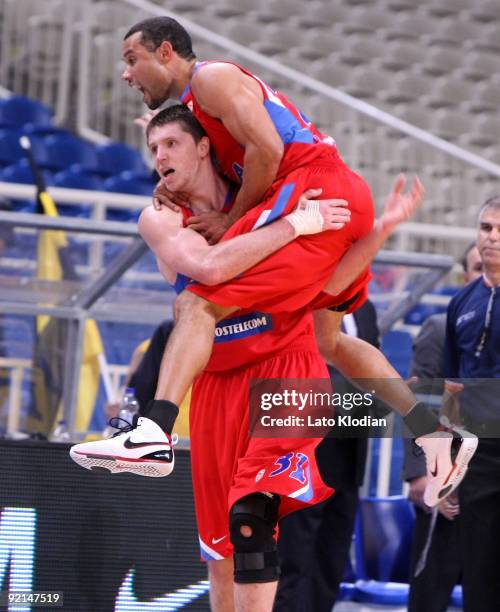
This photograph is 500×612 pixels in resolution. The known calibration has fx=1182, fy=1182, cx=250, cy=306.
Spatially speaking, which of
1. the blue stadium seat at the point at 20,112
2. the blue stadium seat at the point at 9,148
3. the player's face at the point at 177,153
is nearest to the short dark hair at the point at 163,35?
the player's face at the point at 177,153

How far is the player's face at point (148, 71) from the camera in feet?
13.0

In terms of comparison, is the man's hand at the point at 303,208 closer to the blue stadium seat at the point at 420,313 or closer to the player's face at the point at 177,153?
the player's face at the point at 177,153

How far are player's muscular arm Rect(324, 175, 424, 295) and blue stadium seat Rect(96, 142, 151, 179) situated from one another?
24.8 feet

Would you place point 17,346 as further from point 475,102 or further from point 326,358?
point 475,102

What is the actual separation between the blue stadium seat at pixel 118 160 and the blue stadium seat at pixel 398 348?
208 inches

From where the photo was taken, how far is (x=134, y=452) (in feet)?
11.2

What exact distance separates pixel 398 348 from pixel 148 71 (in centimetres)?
295

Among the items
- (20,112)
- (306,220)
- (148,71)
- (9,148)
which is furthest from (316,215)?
(20,112)

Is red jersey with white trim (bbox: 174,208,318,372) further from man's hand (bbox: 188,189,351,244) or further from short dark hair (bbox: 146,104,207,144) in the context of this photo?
short dark hair (bbox: 146,104,207,144)

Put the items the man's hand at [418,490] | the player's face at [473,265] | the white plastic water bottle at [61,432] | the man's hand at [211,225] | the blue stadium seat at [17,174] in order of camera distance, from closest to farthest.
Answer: the man's hand at [211,225] → the man's hand at [418,490] → the white plastic water bottle at [61,432] → the player's face at [473,265] → the blue stadium seat at [17,174]

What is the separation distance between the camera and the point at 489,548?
4613 mm

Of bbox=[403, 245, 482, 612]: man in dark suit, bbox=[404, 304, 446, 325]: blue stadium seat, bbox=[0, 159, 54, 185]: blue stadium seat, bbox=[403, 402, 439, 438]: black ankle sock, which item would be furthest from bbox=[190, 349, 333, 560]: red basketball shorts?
bbox=[0, 159, 54, 185]: blue stadium seat

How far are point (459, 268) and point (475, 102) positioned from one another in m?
5.57

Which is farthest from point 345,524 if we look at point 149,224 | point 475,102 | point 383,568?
point 475,102
